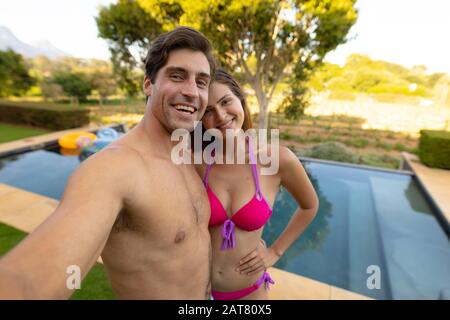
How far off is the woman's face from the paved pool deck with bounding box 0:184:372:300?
2.48m

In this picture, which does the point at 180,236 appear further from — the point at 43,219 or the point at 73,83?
the point at 73,83

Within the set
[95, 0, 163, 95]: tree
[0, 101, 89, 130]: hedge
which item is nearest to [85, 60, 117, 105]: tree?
[0, 101, 89, 130]: hedge

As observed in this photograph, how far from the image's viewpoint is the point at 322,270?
466 cm

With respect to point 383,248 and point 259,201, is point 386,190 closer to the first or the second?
point 383,248

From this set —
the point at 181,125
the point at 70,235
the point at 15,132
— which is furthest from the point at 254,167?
the point at 15,132

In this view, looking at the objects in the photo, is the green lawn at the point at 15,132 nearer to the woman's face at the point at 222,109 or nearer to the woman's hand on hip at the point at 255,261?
the woman's face at the point at 222,109

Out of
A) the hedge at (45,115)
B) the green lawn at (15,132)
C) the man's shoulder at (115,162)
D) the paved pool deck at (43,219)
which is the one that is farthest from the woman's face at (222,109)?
the hedge at (45,115)

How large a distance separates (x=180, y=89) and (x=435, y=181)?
10.3 meters

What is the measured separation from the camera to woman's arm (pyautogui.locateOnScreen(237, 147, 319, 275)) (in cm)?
184

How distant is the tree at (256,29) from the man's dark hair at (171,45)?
6594 mm

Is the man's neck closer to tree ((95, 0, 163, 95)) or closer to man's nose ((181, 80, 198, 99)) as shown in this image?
man's nose ((181, 80, 198, 99))

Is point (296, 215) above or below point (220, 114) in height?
below

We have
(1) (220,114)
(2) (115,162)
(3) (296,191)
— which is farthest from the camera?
(3) (296,191)

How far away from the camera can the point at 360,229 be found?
6086 mm
